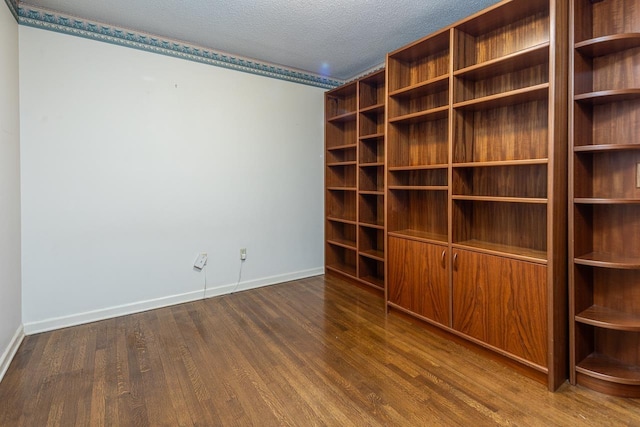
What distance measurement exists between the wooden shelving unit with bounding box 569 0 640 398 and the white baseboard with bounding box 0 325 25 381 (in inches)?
137

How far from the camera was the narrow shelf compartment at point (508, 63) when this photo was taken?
1.97 meters

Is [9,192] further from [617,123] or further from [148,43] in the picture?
[617,123]

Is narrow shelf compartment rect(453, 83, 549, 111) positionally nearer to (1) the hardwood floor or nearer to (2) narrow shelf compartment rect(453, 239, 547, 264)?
(2) narrow shelf compartment rect(453, 239, 547, 264)

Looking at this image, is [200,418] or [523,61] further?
[523,61]

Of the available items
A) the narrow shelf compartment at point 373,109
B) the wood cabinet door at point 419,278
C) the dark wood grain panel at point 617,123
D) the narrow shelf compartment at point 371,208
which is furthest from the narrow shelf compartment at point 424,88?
the wood cabinet door at point 419,278

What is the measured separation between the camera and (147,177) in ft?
10.2

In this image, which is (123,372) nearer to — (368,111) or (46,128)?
(46,128)

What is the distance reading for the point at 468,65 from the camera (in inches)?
97.0

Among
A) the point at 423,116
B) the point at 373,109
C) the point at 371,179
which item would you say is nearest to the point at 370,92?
the point at 373,109

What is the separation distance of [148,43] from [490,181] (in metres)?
3.21

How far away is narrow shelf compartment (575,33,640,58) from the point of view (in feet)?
5.66

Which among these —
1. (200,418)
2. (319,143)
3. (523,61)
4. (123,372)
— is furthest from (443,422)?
(319,143)

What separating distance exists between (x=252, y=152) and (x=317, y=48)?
4.22ft

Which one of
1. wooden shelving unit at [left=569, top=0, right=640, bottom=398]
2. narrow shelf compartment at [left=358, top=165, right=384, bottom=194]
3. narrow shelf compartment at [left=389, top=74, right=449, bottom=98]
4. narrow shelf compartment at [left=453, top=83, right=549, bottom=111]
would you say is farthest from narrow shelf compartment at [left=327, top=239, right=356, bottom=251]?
wooden shelving unit at [left=569, top=0, right=640, bottom=398]
